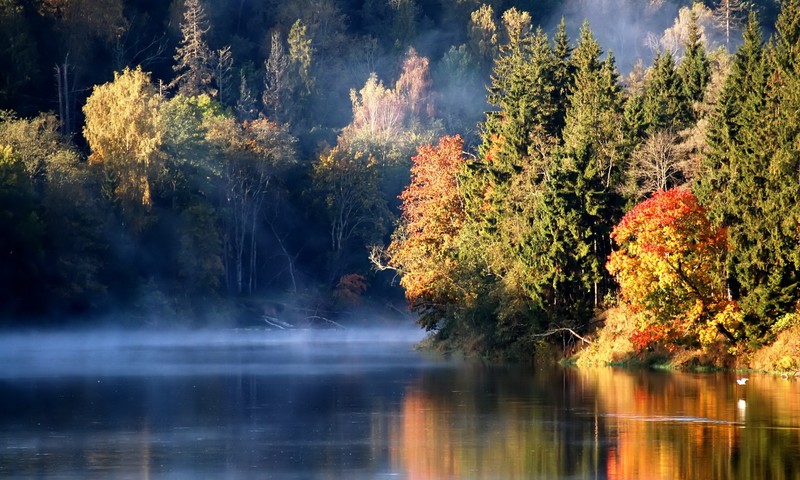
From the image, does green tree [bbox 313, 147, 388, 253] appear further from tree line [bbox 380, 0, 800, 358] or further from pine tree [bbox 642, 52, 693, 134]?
pine tree [bbox 642, 52, 693, 134]

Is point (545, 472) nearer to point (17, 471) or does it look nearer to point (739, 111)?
point (17, 471)

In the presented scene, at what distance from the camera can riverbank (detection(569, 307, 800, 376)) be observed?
48.3m

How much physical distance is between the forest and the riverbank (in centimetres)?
11

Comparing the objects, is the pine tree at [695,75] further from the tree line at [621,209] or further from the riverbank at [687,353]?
the riverbank at [687,353]

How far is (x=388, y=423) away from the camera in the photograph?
33344 mm

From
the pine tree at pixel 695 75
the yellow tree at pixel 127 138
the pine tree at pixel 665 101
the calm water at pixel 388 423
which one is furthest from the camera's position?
the yellow tree at pixel 127 138

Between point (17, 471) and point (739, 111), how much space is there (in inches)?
1478

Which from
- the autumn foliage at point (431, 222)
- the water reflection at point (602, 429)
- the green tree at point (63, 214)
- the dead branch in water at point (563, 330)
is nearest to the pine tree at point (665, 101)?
the dead branch in water at point (563, 330)

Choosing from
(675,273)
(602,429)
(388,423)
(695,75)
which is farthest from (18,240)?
(602,429)

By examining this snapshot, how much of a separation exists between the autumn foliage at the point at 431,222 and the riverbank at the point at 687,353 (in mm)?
13397

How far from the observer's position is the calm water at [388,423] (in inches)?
991

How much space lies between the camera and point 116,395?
42.5 meters

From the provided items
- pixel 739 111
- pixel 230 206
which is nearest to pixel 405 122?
pixel 230 206

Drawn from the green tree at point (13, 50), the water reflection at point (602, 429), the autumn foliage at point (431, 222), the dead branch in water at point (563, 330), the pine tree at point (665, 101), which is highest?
the green tree at point (13, 50)
